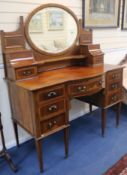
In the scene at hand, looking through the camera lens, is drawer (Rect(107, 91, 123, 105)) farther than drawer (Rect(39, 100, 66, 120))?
Yes

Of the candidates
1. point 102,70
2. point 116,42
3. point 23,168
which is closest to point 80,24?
point 102,70

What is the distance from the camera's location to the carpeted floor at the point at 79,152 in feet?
6.21

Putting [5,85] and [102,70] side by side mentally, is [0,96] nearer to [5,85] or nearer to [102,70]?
[5,85]

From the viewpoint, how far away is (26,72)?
185 centimetres

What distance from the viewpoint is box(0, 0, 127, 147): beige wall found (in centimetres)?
187

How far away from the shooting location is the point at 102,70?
84.9 inches

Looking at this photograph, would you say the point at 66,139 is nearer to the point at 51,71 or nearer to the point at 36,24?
the point at 51,71

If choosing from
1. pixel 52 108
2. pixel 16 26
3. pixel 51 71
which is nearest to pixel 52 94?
pixel 52 108

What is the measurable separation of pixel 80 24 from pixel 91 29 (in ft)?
0.64

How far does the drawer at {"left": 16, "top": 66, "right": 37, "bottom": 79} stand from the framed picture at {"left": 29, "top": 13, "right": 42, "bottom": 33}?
433 mm

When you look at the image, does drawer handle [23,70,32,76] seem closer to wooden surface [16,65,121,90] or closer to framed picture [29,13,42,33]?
wooden surface [16,65,121,90]

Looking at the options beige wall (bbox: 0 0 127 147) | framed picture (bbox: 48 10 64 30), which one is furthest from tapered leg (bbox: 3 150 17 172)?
framed picture (bbox: 48 10 64 30)

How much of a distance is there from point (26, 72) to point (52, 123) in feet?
1.79

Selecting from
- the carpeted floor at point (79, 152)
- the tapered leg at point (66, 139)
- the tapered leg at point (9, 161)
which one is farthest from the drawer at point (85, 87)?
the tapered leg at point (9, 161)
